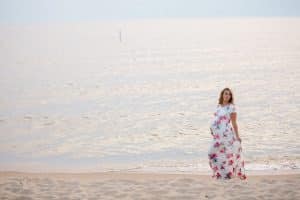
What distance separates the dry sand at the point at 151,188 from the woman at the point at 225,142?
0.74 ft

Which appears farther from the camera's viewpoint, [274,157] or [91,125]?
[91,125]

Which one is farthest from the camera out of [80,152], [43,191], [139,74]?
[139,74]

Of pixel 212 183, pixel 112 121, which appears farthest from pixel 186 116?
pixel 212 183

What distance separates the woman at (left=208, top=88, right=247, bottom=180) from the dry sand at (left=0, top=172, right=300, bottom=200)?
225 mm

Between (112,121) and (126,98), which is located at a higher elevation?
(126,98)

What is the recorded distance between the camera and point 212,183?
996cm

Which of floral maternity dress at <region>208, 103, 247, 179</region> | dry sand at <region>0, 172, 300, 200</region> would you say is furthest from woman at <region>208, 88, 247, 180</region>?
dry sand at <region>0, 172, 300, 200</region>

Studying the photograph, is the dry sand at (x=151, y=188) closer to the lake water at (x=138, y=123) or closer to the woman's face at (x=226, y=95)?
the woman's face at (x=226, y=95)

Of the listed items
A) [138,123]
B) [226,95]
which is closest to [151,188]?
[226,95]

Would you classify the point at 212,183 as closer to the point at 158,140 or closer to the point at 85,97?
the point at 158,140

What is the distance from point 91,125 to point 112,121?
1.40 metres

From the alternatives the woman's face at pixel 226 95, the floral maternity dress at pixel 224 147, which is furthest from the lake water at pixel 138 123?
the woman's face at pixel 226 95

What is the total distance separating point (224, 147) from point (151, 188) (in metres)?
1.58

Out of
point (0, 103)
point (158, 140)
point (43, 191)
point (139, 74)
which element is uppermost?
point (139, 74)
